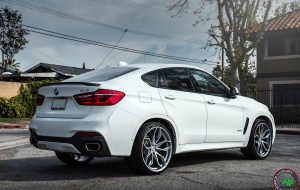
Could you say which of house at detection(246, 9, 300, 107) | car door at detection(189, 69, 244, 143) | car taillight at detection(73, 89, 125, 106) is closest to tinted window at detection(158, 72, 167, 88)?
car door at detection(189, 69, 244, 143)

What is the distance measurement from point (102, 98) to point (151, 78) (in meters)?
1.01

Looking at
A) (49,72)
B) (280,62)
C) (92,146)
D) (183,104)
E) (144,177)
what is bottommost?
(144,177)

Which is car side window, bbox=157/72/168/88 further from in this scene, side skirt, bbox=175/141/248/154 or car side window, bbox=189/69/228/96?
side skirt, bbox=175/141/248/154

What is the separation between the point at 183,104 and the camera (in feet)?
19.6

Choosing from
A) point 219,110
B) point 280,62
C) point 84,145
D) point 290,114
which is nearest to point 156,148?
point 84,145

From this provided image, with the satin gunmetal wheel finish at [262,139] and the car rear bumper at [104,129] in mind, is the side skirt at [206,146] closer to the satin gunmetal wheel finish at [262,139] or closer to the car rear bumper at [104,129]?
the satin gunmetal wheel finish at [262,139]

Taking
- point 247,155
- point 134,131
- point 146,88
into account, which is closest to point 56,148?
point 134,131

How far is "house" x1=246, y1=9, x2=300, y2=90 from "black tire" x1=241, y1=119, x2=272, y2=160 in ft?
50.9

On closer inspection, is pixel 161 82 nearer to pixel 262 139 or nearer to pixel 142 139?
pixel 142 139

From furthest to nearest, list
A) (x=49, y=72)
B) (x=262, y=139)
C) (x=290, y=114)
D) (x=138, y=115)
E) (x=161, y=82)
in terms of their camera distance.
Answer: (x=49, y=72) → (x=290, y=114) → (x=262, y=139) → (x=161, y=82) → (x=138, y=115)

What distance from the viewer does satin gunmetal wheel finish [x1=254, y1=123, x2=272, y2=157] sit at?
24.2ft

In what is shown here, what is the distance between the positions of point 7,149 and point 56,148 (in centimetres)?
428

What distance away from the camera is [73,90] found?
5285mm

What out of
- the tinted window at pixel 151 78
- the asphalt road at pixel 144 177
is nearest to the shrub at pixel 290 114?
the asphalt road at pixel 144 177
